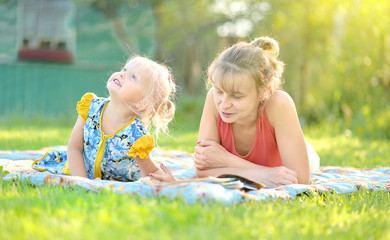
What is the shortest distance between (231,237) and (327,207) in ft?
2.99

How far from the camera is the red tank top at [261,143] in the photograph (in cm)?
327

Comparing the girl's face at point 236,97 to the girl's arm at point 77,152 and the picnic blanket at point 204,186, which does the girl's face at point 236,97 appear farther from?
the girl's arm at point 77,152

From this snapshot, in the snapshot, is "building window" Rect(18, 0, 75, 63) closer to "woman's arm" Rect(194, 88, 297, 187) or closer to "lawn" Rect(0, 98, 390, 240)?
"woman's arm" Rect(194, 88, 297, 187)

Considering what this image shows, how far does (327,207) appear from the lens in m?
2.54

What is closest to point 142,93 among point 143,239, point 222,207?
point 222,207

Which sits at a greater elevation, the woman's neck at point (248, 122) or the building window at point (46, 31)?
the building window at point (46, 31)

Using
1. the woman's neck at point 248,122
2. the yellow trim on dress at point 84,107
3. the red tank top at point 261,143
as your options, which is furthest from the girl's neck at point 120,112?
the woman's neck at point 248,122

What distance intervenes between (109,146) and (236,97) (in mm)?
986

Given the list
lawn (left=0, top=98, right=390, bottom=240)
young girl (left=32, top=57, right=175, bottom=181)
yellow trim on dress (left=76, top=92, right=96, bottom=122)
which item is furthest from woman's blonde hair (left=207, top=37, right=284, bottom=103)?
yellow trim on dress (left=76, top=92, right=96, bottom=122)

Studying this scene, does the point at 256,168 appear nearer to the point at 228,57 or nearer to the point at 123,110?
the point at 228,57

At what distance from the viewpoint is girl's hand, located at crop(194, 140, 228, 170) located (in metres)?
3.28

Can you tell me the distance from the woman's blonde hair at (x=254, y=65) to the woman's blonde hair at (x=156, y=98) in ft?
1.24

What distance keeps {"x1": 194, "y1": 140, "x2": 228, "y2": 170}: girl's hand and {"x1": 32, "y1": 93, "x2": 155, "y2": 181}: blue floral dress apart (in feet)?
1.28

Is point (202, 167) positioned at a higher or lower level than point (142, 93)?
lower
